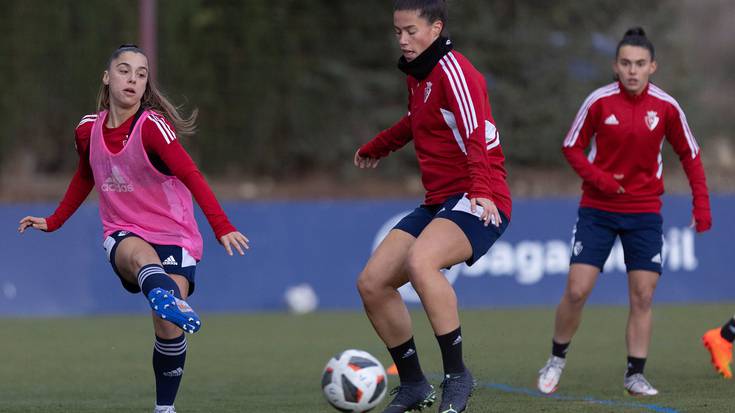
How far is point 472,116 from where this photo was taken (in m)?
6.01

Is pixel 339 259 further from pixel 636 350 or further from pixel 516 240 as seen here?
pixel 636 350

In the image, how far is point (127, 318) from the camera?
13.6 meters

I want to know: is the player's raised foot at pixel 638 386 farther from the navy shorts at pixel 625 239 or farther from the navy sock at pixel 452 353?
the navy sock at pixel 452 353

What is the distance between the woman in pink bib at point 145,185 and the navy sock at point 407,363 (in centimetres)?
110

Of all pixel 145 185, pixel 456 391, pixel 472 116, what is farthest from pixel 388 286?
pixel 145 185

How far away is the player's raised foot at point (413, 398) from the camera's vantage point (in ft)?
20.8

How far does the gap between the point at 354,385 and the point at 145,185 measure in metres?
1.47

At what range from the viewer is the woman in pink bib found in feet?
20.6

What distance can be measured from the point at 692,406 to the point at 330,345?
15.2 feet

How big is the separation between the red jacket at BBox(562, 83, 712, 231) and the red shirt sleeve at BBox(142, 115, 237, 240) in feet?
8.42

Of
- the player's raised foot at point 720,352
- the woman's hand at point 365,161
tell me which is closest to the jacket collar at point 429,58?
the woman's hand at point 365,161

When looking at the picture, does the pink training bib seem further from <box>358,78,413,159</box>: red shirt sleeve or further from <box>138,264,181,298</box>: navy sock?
<box>358,78,413,159</box>: red shirt sleeve

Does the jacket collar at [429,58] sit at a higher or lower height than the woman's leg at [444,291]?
higher

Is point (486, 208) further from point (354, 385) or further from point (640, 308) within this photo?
point (640, 308)
